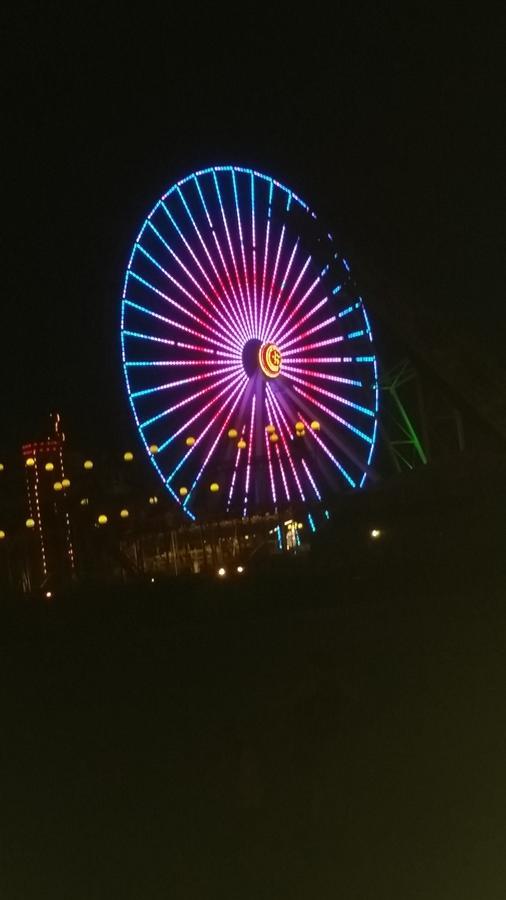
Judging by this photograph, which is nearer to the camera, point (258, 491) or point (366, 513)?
point (366, 513)

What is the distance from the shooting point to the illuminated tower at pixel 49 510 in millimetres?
20625

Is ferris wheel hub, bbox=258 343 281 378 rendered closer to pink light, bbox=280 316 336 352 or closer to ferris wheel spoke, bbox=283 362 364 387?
ferris wheel spoke, bbox=283 362 364 387

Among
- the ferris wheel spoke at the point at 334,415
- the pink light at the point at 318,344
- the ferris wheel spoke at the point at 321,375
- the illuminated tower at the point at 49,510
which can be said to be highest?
the pink light at the point at 318,344

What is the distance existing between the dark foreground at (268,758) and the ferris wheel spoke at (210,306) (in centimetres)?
1423

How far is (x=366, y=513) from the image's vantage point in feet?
64.3

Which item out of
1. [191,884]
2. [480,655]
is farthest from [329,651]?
[191,884]

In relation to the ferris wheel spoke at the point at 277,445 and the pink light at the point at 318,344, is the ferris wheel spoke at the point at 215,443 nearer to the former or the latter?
the ferris wheel spoke at the point at 277,445

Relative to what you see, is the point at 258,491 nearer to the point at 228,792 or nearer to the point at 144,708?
the point at 144,708

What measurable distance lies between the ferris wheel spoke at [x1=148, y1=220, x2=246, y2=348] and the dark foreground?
14.2 m

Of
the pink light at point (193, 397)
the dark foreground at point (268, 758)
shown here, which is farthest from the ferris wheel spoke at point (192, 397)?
the dark foreground at point (268, 758)

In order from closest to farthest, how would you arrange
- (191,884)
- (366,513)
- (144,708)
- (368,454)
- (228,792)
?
(191,884) < (228,792) < (144,708) < (366,513) < (368,454)

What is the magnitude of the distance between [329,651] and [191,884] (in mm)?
2898

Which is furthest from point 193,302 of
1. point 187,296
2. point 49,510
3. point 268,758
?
point 268,758

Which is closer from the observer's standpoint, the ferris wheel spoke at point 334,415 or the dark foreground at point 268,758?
the dark foreground at point 268,758
